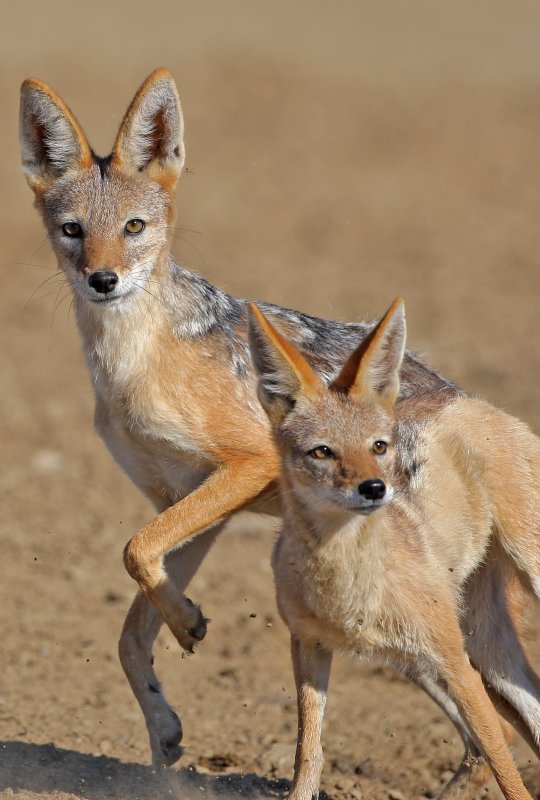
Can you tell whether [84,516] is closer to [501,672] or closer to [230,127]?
[501,672]

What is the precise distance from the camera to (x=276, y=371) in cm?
704

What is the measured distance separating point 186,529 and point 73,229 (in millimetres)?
1845

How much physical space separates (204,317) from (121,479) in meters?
6.17

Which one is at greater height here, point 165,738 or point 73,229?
point 73,229

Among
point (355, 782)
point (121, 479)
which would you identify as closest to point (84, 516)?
point (121, 479)

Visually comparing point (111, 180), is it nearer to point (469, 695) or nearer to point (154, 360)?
point (154, 360)

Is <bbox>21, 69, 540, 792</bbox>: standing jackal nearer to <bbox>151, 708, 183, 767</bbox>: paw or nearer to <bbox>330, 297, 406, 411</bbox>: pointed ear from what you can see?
<bbox>151, 708, 183, 767</bbox>: paw

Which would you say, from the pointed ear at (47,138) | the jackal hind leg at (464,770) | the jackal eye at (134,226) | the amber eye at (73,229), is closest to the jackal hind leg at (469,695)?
the jackal hind leg at (464,770)

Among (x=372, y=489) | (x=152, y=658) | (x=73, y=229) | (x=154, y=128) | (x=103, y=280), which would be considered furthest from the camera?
(x=152, y=658)

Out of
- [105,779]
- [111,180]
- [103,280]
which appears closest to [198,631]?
[105,779]

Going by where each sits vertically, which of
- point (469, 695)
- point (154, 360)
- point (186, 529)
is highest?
point (154, 360)

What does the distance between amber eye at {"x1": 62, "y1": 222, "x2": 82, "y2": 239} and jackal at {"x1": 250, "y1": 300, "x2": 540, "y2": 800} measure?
147 cm

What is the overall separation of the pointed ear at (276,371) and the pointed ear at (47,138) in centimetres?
187

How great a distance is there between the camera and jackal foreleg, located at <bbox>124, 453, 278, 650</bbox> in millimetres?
7520
